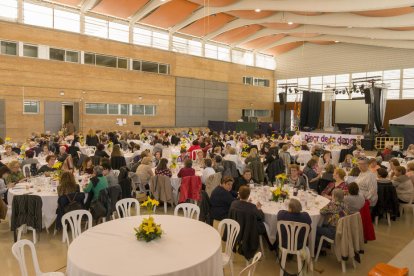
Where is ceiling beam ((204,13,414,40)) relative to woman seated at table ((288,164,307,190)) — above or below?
above

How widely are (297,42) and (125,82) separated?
16568 mm

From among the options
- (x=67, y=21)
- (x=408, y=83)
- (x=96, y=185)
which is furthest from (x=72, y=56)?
(x=408, y=83)

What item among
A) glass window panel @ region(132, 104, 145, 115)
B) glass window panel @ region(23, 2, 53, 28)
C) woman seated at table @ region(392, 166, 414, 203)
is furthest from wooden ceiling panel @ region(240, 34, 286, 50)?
woman seated at table @ region(392, 166, 414, 203)

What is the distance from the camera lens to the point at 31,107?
17.9 metres

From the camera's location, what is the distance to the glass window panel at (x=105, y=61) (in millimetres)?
20391

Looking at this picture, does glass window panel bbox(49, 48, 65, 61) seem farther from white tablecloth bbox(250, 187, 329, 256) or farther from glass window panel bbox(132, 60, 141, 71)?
white tablecloth bbox(250, 187, 329, 256)

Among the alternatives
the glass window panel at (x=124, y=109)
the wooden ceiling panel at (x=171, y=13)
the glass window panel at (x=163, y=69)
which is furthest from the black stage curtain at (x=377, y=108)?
the glass window panel at (x=124, y=109)

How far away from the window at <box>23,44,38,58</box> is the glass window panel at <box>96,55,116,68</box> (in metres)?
3.53

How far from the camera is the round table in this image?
304cm

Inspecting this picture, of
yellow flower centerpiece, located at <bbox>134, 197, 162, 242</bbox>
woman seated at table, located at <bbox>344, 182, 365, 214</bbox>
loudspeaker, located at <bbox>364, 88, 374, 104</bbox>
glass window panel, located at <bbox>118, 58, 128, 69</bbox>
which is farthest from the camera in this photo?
glass window panel, located at <bbox>118, 58, 128, 69</bbox>

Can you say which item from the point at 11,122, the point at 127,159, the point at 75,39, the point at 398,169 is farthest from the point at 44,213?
the point at 75,39

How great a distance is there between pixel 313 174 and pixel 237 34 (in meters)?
21.0

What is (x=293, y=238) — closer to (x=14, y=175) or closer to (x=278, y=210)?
(x=278, y=210)

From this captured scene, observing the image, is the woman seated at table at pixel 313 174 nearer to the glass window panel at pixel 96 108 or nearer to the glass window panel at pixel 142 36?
the glass window panel at pixel 96 108
